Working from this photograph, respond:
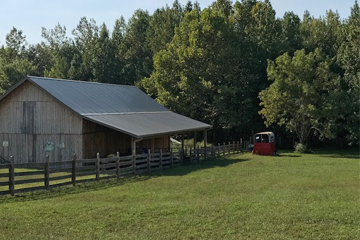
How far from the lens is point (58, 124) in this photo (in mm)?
26781

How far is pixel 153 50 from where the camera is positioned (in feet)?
198

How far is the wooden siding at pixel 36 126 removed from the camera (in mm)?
26531

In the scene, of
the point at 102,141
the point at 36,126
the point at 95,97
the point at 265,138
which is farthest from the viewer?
the point at 265,138

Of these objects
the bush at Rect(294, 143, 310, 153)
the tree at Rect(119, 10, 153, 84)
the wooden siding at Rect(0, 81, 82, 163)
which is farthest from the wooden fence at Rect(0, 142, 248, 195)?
the tree at Rect(119, 10, 153, 84)

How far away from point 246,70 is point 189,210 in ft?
128

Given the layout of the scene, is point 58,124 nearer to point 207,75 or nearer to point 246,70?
point 207,75

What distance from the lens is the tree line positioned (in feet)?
134

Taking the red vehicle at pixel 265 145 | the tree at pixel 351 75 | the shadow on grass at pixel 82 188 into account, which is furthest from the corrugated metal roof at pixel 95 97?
the tree at pixel 351 75

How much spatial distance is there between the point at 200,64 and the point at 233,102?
592 centimetres

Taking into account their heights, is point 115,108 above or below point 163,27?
below

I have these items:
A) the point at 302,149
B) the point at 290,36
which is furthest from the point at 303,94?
the point at 290,36

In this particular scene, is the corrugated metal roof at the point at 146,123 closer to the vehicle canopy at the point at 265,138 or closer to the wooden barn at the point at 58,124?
the wooden barn at the point at 58,124

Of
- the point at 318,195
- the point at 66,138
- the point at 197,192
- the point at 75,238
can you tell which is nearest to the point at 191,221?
the point at 75,238

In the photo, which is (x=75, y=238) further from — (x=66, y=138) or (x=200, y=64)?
(x=200, y=64)
